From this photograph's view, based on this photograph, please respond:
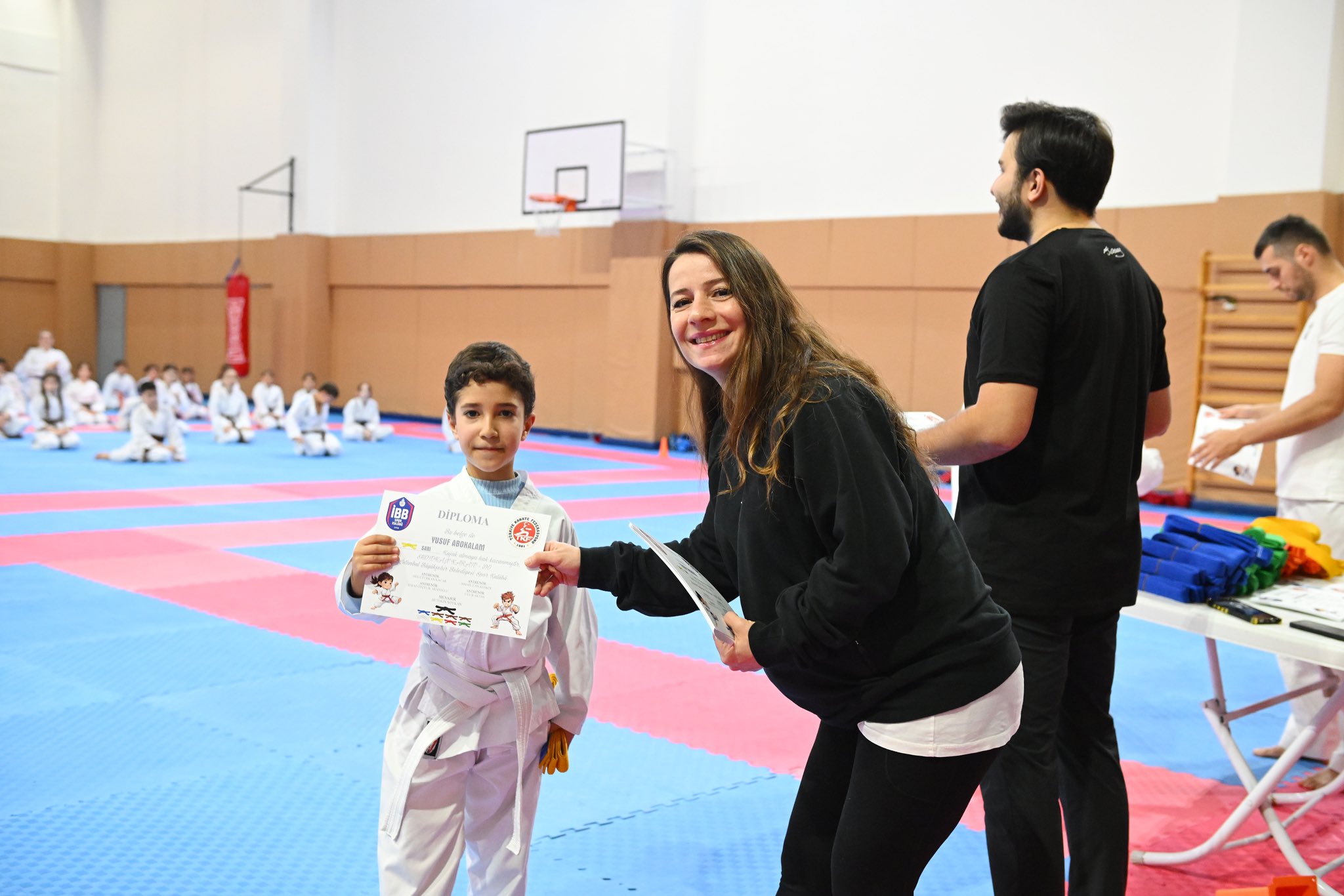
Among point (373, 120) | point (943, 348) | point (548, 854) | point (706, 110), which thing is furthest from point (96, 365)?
point (548, 854)

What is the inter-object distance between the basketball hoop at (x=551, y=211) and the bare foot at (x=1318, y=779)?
15988 mm

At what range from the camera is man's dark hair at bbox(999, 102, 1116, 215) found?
266 cm

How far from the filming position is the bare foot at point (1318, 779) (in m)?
4.38

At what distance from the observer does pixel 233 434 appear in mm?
18547

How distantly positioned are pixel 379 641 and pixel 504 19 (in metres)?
17.4

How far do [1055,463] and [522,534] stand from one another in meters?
1.29

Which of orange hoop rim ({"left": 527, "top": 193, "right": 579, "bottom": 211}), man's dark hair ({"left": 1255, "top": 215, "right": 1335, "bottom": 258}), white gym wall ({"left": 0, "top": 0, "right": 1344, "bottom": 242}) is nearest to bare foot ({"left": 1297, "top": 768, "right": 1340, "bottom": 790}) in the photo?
man's dark hair ({"left": 1255, "top": 215, "right": 1335, "bottom": 258})

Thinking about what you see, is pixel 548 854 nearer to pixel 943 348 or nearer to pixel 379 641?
pixel 379 641

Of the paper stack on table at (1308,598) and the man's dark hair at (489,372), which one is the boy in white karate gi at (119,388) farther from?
the paper stack on table at (1308,598)

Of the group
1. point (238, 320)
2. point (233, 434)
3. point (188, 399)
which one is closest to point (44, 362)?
point (188, 399)

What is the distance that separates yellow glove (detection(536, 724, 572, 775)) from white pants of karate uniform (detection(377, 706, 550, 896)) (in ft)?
0.06

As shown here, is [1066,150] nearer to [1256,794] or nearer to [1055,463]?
[1055,463]

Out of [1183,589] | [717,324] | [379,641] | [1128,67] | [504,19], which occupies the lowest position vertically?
[379,641]

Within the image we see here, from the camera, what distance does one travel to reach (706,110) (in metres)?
18.5
